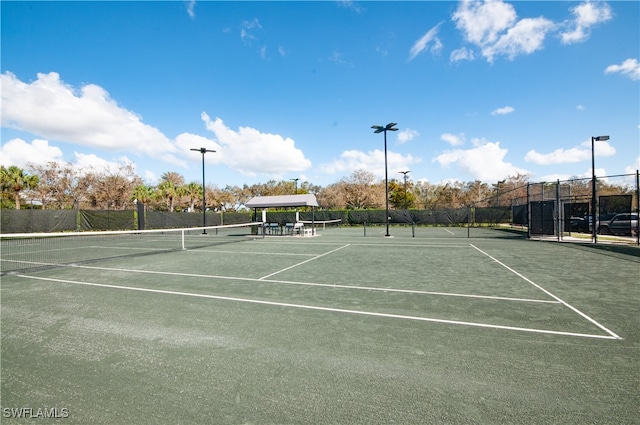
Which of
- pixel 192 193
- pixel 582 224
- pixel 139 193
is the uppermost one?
pixel 192 193

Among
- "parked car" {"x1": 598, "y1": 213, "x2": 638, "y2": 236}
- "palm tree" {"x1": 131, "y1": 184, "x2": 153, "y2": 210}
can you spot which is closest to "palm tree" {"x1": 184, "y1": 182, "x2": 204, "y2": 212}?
"palm tree" {"x1": 131, "y1": 184, "x2": 153, "y2": 210}

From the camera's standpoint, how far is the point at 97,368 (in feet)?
11.4

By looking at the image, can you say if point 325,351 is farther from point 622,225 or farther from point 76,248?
point 622,225

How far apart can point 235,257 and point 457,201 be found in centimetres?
5495

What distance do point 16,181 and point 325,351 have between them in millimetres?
49747

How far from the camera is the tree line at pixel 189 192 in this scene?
37438 millimetres

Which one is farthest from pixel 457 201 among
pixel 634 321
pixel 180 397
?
pixel 180 397

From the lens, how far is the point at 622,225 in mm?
17750

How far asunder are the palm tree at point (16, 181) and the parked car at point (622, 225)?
5840cm

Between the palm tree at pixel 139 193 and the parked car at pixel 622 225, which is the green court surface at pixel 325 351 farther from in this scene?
the palm tree at pixel 139 193

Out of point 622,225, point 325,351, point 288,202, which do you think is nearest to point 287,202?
point 288,202

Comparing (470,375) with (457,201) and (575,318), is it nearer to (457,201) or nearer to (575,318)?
(575,318)

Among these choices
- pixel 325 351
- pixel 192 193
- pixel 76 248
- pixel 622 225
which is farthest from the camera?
pixel 192 193

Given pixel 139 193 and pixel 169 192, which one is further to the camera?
pixel 169 192
